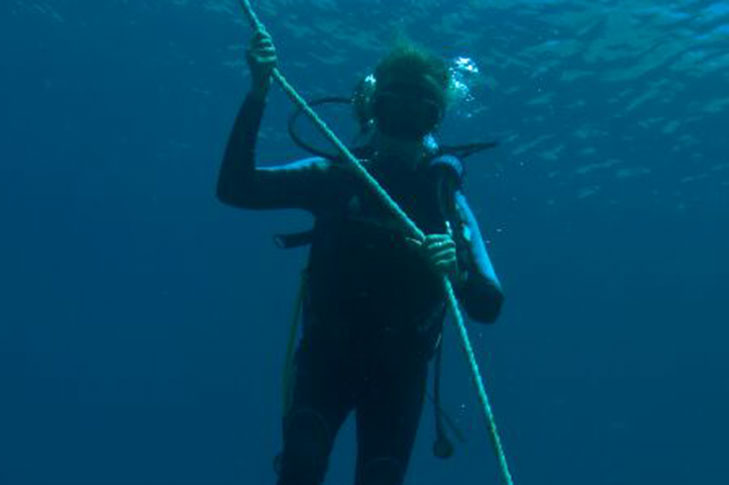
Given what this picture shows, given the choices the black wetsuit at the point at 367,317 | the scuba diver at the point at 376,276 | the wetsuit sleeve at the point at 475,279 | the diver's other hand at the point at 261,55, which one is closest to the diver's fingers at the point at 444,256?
the scuba diver at the point at 376,276

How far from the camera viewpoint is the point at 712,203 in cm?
2622

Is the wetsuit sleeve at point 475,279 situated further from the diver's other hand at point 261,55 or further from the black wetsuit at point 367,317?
the diver's other hand at point 261,55

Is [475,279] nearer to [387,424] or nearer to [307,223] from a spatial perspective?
[387,424]

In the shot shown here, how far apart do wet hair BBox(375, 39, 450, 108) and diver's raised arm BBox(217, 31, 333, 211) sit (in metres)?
0.64

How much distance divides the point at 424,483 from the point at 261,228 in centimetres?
3127

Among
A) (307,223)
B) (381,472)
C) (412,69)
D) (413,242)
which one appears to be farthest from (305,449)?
(307,223)

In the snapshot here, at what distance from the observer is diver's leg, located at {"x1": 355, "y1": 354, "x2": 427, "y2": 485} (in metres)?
4.22

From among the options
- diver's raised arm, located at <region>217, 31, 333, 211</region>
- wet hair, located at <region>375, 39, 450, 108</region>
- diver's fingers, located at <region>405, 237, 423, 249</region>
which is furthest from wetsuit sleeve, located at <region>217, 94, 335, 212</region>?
diver's fingers, located at <region>405, 237, 423, 249</region>

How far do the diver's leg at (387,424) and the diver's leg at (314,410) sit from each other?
0.46 ft

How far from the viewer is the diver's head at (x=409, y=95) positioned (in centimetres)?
459

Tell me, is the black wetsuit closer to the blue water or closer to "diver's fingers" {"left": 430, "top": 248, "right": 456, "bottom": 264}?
"diver's fingers" {"left": 430, "top": 248, "right": 456, "bottom": 264}

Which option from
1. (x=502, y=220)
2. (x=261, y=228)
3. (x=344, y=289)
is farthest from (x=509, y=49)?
(x=261, y=228)

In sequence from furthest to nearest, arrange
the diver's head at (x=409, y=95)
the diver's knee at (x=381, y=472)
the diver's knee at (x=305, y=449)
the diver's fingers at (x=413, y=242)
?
the diver's head at (x=409, y=95)
the diver's knee at (x=381, y=472)
the diver's knee at (x=305, y=449)
the diver's fingers at (x=413, y=242)

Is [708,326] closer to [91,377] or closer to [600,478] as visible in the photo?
[600,478]
